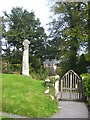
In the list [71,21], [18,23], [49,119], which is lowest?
[49,119]

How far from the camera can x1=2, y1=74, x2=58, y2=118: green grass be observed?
172 centimetres

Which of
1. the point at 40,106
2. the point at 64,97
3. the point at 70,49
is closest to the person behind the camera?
the point at 40,106

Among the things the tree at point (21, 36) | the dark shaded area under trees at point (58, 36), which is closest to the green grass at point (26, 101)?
the dark shaded area under trees at point (58, 36)

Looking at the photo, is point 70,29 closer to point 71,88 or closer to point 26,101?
point 71,88

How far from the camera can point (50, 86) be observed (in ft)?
7.80

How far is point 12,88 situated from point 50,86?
57 cm

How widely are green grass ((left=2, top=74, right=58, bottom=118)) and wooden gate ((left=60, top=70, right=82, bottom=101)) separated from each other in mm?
500

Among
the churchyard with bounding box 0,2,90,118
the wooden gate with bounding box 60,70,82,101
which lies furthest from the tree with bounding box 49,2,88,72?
the wooden gate with bounding box 60,70,82,101

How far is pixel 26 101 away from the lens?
1876 mm

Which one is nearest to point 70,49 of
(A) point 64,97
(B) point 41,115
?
(A) point 64,97

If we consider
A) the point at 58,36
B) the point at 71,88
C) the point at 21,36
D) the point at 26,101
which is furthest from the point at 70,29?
the point at 21,36

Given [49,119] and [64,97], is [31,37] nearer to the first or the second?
[64,97]

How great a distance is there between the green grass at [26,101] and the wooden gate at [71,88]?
1.64ft

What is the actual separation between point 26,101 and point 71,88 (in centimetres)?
96
